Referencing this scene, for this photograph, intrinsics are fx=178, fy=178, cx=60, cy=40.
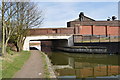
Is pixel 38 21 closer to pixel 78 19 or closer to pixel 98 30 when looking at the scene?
pixel 98 30

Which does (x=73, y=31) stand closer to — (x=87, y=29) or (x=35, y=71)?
(x=87, y=29)

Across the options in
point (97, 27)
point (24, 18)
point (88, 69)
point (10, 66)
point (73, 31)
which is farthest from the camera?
point (97, 27)

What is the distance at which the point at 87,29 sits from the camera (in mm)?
45188

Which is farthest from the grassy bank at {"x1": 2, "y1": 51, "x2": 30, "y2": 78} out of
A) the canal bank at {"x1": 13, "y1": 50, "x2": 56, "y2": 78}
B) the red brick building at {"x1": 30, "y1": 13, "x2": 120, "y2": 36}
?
the red brick building at {"x1": 30, "y1": 13, "x2": 120, "y2": 36}

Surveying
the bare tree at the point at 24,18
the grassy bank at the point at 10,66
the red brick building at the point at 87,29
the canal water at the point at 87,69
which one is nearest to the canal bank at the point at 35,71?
the grassy bank at the point at 10,66

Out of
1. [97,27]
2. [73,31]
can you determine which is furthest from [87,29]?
[73,31]

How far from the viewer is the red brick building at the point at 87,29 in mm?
40969

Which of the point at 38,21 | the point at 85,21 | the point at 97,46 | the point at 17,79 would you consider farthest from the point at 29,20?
the point at 85,21

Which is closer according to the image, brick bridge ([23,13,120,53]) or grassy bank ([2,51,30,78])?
grassy bank ([2,51,30,78])

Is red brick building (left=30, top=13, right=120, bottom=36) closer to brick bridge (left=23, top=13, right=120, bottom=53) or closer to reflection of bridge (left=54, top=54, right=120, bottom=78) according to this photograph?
brick bridge (left=23, top=13, right=120, bottom=53)

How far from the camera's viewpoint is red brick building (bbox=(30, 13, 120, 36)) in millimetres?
40969

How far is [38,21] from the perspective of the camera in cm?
2945

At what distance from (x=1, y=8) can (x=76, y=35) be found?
1004 inches

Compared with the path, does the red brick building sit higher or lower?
higher
